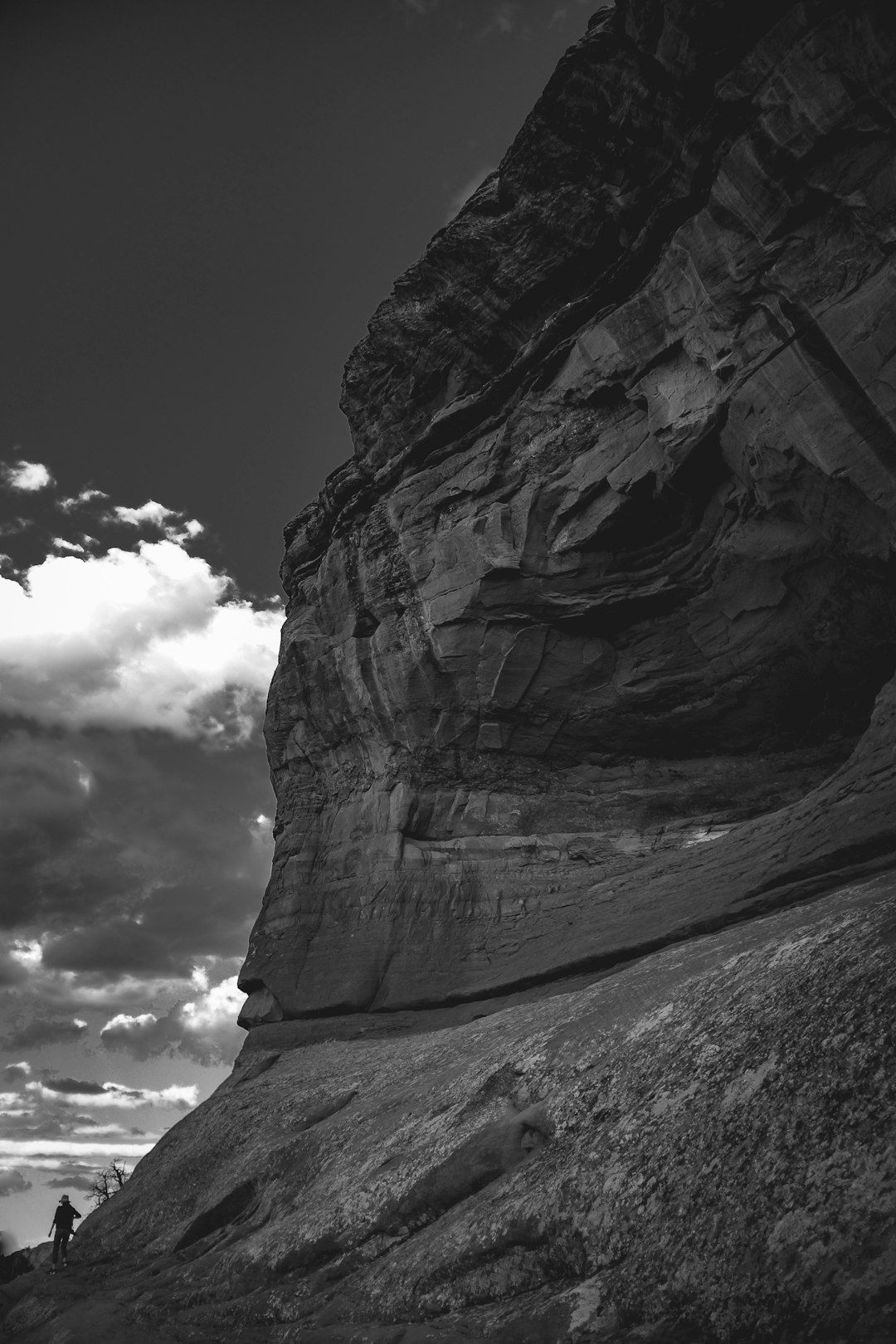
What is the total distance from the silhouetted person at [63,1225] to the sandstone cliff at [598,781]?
4.07ft

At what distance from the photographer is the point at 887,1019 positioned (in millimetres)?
10938

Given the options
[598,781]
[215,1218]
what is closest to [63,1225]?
[215,1218]

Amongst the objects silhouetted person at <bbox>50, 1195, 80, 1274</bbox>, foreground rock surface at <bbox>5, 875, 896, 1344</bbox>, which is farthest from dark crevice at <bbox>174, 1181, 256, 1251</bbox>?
silhouetted person at <bbox>50, 1195, 80, 1274</bbox>

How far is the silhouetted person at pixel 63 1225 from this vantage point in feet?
86.7

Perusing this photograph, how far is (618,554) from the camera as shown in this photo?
3114 cm

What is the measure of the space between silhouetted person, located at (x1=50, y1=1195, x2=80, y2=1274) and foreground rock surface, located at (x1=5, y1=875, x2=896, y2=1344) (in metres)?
3.33

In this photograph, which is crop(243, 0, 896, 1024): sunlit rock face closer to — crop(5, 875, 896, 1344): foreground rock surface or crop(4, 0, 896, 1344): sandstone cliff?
crop(4, 0, 896, 1344): sandstone cliff

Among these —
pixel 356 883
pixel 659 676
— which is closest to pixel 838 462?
pixel 659 676

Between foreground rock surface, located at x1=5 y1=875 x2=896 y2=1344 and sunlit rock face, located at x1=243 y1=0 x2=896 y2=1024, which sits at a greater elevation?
sunlit rock face, located at x1=243 y1=0 x2=896 y2=1024

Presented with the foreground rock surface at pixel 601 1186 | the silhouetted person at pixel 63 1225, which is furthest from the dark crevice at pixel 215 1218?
the silhouetted person at pixel 63 1225

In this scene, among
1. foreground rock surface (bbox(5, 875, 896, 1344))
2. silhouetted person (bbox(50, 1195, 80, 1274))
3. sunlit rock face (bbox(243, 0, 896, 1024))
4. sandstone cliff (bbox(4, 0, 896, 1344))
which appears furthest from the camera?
silhouetted person (bbox(50, 1195, 80, 1274))

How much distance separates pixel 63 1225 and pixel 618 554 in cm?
2757

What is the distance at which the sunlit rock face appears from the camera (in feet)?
73.6

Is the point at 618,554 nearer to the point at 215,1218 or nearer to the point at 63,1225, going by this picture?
the point at 215,1218
